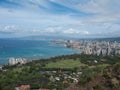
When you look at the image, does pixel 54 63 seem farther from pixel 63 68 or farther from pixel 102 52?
pixel 102 52

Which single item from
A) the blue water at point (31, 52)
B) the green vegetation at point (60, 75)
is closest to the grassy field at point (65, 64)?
the green vegetation at point (60, 75)

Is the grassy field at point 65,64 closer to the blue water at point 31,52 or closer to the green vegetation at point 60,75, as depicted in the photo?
the green vegetation at point 60,75

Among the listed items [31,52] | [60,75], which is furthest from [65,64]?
[31,52]

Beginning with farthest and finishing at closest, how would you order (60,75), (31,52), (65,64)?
(31,52)
(65,64)
(60,75)

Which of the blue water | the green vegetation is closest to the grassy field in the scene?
the green vegetation

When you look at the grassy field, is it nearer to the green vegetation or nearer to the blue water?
the green vegetation

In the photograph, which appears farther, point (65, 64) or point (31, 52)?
point (31, 52)

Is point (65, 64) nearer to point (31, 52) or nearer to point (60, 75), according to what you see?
point (60, 75)

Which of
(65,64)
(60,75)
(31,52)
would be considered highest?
(65,64)

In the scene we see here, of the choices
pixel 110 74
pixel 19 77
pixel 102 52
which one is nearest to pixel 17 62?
pixel 19 77

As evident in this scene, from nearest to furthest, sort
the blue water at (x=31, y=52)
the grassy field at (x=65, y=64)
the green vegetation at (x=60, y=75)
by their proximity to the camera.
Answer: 1. the green vegetation at (x=60, y=75)
2. the grassy field at (x=65, y=64)
3. the blue water at (x=31, y=52)

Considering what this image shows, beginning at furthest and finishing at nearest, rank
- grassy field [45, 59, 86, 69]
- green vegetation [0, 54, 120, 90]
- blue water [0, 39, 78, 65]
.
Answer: blue water [0, 39, 78, 65], grassy field [45, 59, 86, 69], green vegetation [0, 54, 120, 90]
